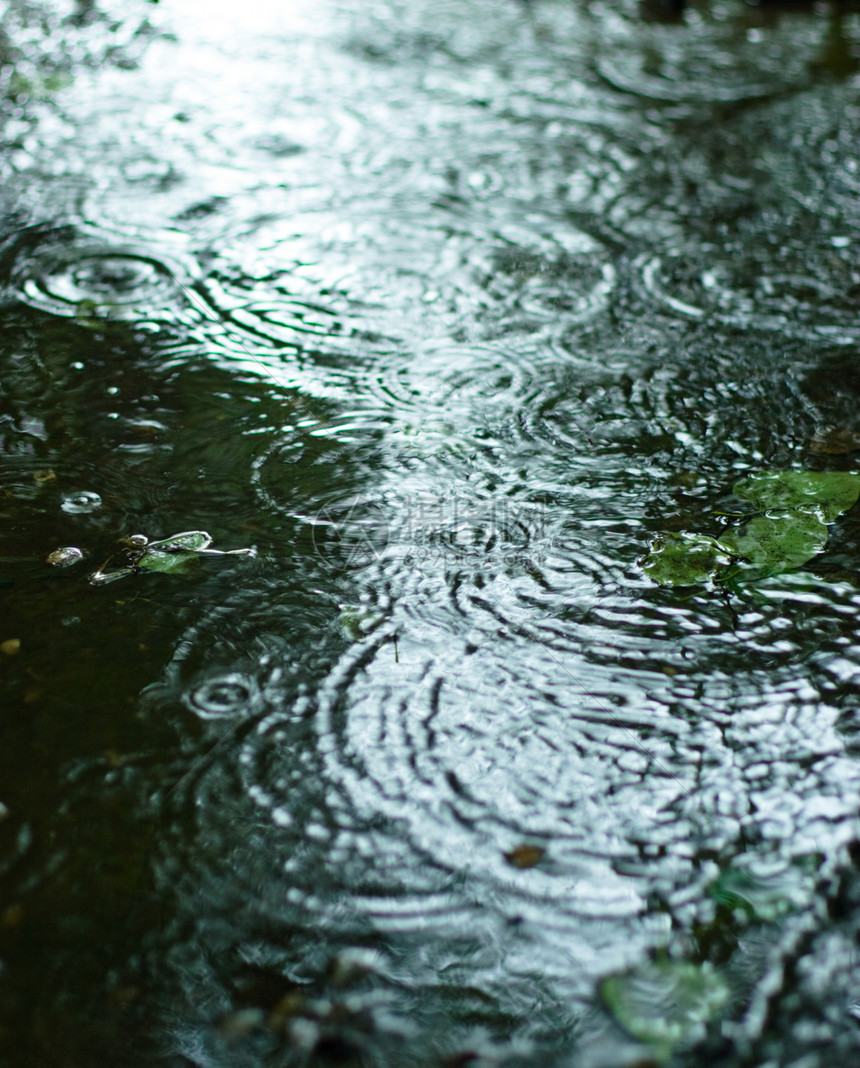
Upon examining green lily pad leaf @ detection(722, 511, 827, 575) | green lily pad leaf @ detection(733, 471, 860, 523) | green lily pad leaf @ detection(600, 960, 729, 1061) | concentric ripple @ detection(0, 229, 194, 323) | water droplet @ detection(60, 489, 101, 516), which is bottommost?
green lily pad leaf @ detection(600, 960, 729, 1061)

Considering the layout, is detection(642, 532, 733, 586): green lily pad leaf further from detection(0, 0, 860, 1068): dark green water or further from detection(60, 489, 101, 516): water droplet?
detection(60, 489, 101, 516): water droplet

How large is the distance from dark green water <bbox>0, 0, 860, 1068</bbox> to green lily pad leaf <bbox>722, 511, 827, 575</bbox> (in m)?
0.03

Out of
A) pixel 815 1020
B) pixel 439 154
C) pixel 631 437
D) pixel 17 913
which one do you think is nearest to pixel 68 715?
pixel 17 913

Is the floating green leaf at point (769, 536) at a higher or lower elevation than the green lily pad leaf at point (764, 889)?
higher

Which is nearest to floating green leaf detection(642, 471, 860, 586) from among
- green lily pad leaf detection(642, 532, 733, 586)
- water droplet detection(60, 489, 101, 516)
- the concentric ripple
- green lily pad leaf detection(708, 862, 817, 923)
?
green lily pad leaf detection(642, 532, 733, 586)

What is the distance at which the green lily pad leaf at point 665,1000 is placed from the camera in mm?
989

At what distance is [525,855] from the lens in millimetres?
1139

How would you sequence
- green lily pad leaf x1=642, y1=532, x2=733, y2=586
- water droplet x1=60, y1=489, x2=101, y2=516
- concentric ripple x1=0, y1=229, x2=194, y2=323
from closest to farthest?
green lily pad leaf x1=642, y1=532, x2=733, y2=586
water droplet x1=60, y1=489, x2=101, y2=516
concentric ripple x1=0, y1=229, x2=194, y2=323

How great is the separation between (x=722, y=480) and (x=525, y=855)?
0.88m

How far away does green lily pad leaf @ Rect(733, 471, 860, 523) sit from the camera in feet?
5.36

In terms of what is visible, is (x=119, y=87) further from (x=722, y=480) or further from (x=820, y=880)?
(x=820, y=880)

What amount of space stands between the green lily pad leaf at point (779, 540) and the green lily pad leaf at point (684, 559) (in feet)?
0.11

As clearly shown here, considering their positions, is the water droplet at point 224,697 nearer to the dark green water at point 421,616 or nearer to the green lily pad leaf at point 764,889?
the dark green water at point 421,616

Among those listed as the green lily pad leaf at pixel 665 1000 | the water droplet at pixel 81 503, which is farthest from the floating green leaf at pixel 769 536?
the water droplet at pixel 81 503
